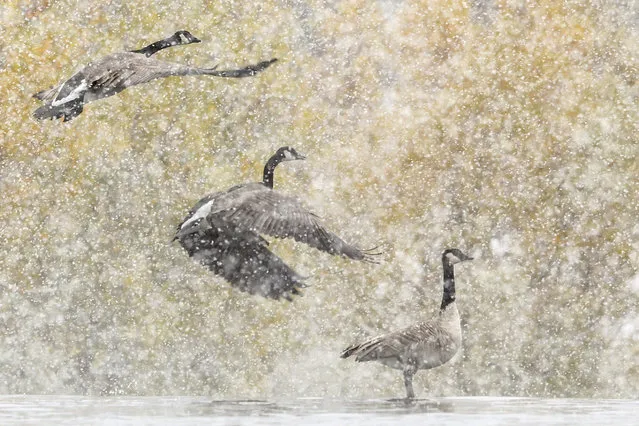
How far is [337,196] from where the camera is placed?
19.7m

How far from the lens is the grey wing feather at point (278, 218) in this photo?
9.18 metres

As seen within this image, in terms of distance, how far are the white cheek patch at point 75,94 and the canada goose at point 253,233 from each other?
1.46 metres

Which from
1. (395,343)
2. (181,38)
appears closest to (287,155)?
(181,38)

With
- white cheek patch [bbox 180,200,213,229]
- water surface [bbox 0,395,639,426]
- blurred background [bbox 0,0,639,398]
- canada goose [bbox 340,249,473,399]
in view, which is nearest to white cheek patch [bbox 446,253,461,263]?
canada goose [bbox 340,249,473,399]

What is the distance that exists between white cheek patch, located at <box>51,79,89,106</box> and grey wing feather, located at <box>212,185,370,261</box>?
5.46ft

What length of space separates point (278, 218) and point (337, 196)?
10197 mm

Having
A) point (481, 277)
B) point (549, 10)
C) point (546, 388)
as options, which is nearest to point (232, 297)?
point (481, 277)

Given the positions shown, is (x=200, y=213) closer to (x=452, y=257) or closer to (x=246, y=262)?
(x=246, y=262)

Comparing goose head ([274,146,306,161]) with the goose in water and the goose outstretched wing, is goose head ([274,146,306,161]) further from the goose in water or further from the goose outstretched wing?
the goose in water

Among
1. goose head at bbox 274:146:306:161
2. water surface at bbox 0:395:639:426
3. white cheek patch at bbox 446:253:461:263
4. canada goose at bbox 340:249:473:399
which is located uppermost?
goose head at bbox 274:146:306:161

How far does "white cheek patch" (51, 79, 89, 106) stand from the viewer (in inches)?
405

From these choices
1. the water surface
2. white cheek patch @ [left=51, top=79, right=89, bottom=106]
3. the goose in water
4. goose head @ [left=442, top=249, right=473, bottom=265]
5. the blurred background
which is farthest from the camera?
the blurred background

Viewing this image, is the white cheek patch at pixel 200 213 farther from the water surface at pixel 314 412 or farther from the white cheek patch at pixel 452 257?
the white cheek patch at pixel 452 257

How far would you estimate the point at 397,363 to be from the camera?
33.3 ft
